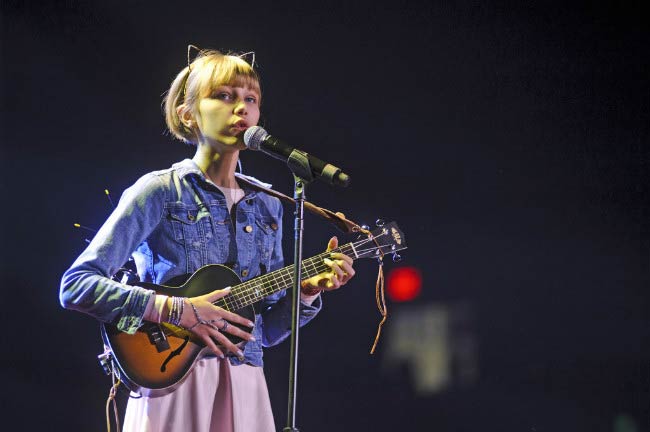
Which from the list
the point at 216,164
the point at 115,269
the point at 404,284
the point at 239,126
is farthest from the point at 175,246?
the point at 404,284

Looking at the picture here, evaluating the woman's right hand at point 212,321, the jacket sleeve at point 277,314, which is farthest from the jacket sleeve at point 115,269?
the jacket sleeve at point 277,314

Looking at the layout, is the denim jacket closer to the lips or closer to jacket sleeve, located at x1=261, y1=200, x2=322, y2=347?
jacket sleeve, located at x1=261, y1=200, x2=322, y2=347

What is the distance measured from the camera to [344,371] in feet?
12.7

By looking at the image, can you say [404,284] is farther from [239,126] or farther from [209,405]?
[209,405]

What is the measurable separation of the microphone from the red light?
2.29m

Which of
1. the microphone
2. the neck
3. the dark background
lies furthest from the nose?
the dark background

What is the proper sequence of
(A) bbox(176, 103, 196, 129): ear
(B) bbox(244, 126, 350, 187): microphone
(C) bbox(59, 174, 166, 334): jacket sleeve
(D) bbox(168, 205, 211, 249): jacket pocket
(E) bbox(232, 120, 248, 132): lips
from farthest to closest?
(A) bbox(176, 103, 196, 129): ear → (E) bbox(232, 120, 248, 132): lips → (D) bbox(168, 205, 211, 249): jacket pocket → (C) bbox(59, 174, 166, 334): jacket sleeve → (B) bbox(244, 126, 350, 187): microphone

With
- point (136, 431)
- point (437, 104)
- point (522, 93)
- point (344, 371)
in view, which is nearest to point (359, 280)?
point (344, 371)

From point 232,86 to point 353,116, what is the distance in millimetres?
2002

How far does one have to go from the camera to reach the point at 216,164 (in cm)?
226

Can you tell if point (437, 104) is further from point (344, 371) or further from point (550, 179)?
point (344, 371)

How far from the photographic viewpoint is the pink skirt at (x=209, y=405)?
189cm

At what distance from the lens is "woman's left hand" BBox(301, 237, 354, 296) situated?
220 centimetres

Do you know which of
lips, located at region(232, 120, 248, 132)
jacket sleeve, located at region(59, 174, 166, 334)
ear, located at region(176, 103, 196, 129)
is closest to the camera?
jacket sleeve, located at region(59, 174, 166, 334)
